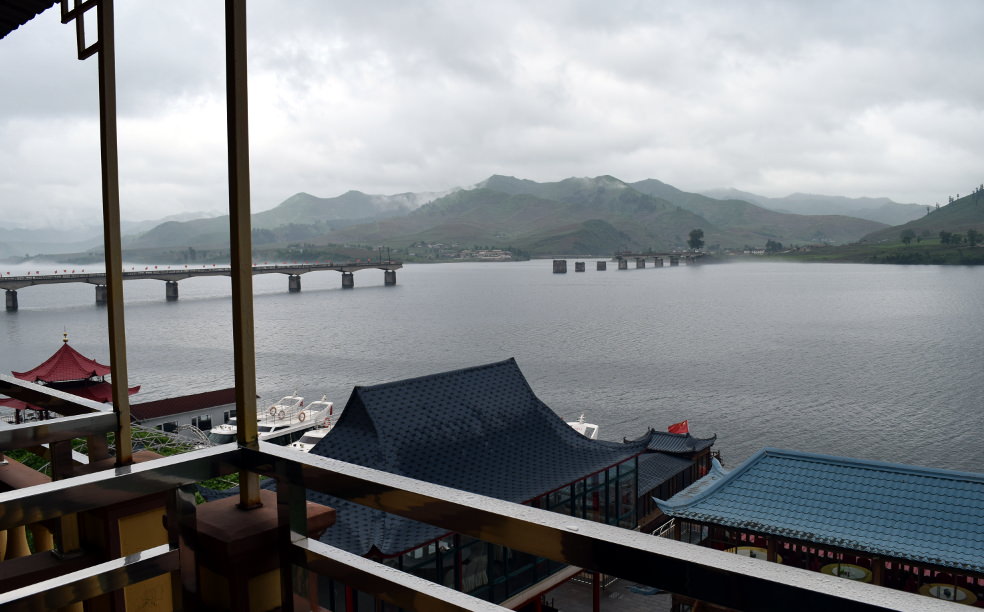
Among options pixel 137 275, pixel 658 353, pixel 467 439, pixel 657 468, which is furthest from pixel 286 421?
pixel 137 275

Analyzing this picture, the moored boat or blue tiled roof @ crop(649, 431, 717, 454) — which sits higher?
blue tiled roof @ crop(649, 431, 717, 454)

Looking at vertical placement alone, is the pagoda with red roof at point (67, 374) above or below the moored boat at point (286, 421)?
above

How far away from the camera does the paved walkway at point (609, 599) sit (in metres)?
15.2

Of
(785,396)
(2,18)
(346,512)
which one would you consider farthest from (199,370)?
Result: (2,18)

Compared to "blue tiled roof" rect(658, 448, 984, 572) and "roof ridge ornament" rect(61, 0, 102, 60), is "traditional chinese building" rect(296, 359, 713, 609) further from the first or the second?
"roof ridge ornament" rect(61, 0, 102, 60)

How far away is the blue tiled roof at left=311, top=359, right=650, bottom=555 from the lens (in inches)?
529

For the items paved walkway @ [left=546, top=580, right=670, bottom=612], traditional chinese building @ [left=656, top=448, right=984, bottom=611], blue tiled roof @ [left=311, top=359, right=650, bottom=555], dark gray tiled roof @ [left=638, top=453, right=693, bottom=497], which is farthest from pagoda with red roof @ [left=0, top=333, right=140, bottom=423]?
traditional chinese building @ [left=656, top=448, right=984, bottom=611]

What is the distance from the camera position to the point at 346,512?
11.4 m

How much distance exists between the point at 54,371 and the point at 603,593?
2067cm

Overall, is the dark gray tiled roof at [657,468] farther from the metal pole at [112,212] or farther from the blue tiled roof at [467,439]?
the metal pole at [112,212]

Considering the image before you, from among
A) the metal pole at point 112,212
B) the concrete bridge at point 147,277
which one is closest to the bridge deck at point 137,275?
the concrete bridge at point 147,277

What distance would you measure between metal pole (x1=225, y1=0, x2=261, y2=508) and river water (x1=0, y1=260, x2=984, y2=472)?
1223 cm

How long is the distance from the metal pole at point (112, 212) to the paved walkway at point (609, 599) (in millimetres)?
13932

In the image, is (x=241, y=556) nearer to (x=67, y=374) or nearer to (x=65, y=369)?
(x=67, y=374)
